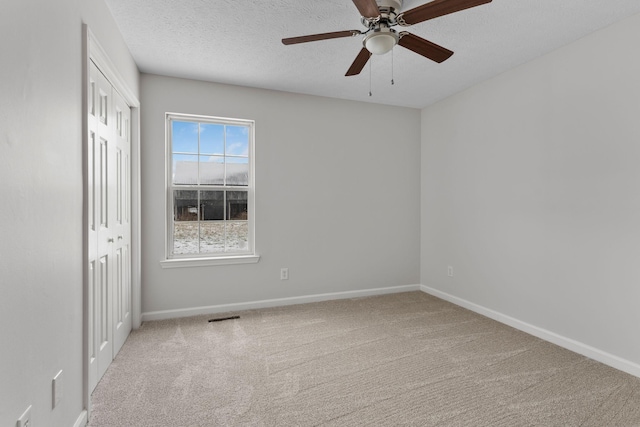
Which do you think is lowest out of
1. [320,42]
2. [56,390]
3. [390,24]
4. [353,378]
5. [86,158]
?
[353,378]

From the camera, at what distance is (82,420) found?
5.59 feet

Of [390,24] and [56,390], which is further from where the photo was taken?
[390,24]

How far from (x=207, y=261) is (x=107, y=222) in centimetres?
128

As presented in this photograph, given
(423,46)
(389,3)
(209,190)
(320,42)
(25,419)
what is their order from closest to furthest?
1. (25,419)
2. (389,3)
3. (423,46)
4. (320,42)
5. (209,190)

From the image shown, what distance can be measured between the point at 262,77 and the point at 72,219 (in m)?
2.30

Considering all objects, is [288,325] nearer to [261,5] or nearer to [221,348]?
[221,348]

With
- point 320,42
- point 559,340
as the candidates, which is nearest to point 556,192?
point 559,340

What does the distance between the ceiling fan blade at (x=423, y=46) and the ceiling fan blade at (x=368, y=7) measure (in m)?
0.25

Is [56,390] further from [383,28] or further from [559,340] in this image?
[559,340]

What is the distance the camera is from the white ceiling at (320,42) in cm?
219

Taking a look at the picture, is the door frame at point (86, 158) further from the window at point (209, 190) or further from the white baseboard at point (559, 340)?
the white baseboard at point (559, 340)

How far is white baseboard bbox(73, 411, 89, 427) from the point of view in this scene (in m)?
1.65

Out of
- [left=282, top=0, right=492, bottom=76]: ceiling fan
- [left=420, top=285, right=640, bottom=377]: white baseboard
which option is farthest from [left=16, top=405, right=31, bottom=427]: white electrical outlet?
[left=420, top=285, right=640, bottom=377]: white baseboard

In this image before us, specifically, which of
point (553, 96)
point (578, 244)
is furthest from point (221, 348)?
point (553, 96)
